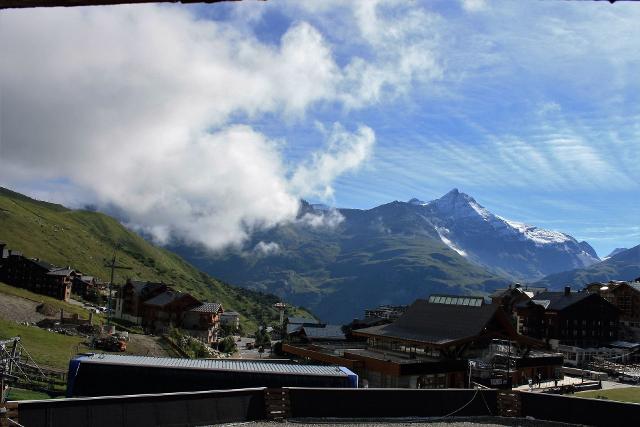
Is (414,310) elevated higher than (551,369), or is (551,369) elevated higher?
(414,310)

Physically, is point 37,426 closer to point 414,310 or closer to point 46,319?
point 414,310

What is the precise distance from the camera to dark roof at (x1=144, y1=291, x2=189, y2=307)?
375ft

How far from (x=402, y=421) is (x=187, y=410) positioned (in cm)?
911

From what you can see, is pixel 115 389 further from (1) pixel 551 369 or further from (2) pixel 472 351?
(1) pixel 551 369

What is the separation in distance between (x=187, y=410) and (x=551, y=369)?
52177mm

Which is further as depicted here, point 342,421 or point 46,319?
point 46,319

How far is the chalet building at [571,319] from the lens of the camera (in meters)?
103

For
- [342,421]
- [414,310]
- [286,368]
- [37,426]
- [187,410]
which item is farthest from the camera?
[414,310]

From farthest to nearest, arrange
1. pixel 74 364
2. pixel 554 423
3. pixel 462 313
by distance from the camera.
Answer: pixel 462 313 < pixel 74 364 < pixel 554 423

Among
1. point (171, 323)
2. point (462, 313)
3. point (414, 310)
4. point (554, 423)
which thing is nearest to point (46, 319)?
point (171, 323)

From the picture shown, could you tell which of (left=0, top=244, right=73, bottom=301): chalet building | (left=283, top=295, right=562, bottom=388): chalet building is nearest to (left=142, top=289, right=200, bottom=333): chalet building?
(left=0, top=244, right=73, bottom=301): chalet building

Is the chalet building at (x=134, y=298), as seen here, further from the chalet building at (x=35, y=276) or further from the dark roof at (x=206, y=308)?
the chalet building at (x=35, y=276)

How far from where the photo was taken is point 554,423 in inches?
948

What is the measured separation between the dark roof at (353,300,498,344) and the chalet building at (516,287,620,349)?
56.4m
